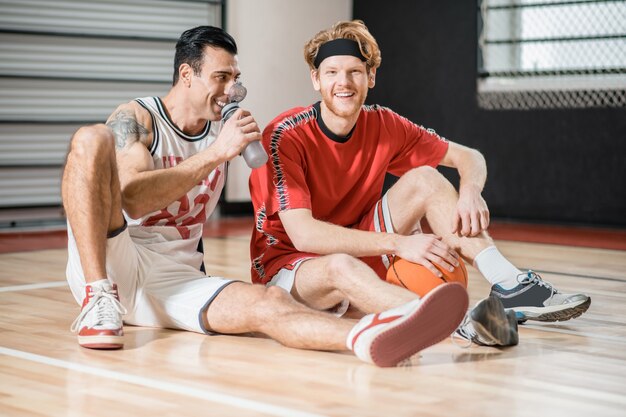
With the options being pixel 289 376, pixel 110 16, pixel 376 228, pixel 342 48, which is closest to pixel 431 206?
pixel 376 228

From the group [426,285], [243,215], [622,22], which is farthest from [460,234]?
[243,215]

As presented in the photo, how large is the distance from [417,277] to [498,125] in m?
5.12

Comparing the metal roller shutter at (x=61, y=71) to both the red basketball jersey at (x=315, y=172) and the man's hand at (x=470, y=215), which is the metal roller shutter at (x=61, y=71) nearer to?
the red basketball jersey at (x=315, y=172)

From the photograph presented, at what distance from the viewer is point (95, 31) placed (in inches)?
297

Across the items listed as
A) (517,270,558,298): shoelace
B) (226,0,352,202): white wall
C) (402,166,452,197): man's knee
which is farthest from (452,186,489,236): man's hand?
(226,0,352,202): white wall

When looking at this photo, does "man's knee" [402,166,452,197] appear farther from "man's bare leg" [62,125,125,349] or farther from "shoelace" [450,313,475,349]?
"man's bare leg" [62,125,125,349]

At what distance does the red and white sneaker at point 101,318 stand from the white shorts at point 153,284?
143mm

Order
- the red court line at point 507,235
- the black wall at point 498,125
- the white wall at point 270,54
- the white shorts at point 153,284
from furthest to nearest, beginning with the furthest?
the white wall at point 270,54 → the black wall at point 498,125 → the red court line at point 507,235 → the white shorts at point 153,284

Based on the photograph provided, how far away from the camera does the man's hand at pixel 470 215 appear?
327cm

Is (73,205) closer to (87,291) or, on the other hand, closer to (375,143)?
(87,291)

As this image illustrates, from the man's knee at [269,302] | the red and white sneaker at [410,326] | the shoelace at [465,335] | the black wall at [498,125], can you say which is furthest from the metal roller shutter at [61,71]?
the red and white sneaker at [410,326]

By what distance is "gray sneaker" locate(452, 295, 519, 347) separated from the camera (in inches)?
116

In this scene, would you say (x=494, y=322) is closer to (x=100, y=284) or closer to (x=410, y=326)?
A: (x=410, y=326)

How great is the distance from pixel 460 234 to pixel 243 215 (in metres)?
5.23
